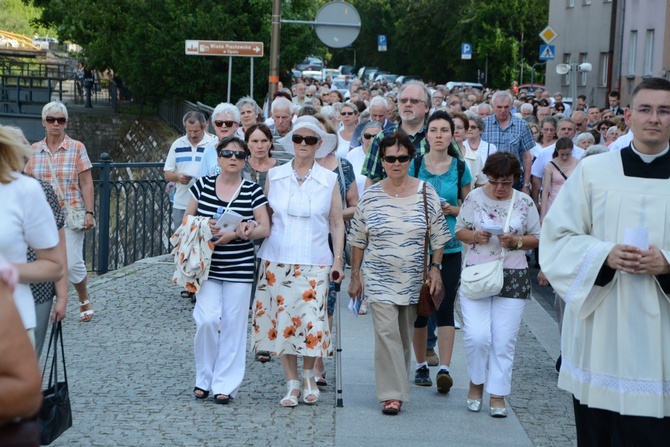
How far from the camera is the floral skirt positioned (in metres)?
7.62

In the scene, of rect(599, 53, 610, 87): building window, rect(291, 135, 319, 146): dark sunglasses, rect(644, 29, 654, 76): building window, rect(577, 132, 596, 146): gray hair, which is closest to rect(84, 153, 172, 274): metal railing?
rect(577, 132, 596, 146): gray hair

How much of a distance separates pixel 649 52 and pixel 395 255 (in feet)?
112

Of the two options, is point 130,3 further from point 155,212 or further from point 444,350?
point 444,350

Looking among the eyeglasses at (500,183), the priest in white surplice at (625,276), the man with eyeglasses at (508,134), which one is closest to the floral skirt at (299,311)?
the eyeglasses at (500,183)

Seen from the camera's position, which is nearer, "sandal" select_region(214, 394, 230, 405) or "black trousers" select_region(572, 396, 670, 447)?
"black trousers" select_region(572, 396, 670, 447)

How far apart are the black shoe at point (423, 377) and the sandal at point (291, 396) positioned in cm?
102

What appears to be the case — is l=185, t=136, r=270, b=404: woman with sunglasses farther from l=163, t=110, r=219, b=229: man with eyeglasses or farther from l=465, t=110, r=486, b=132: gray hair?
l=465, t=110, r=486, b=132: gray hair

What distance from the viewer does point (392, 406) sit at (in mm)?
7469

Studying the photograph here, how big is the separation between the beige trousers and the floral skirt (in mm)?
362

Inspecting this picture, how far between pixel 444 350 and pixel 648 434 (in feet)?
10.7

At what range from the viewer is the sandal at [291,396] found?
25.1 ft

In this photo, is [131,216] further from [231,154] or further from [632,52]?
[632,52]

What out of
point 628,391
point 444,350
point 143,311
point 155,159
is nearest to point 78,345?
point 143,311

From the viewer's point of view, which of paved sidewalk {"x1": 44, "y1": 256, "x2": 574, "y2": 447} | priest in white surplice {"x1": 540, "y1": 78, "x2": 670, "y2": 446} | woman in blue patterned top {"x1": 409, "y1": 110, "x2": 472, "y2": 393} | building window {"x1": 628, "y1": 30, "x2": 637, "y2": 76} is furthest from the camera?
building window {"x1": 628, "y1": 30, "x2": 637, "y2": 76}
